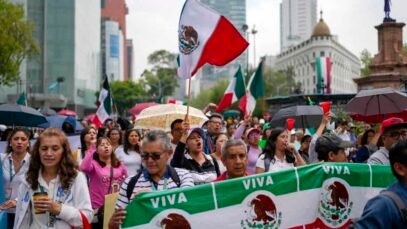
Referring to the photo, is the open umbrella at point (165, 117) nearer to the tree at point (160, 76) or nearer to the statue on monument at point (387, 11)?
the statue on monument at point (387, 11)

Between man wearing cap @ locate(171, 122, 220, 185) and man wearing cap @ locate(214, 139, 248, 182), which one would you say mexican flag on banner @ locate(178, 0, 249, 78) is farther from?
man wearing cap @ locate(214, 139, 248, 182)

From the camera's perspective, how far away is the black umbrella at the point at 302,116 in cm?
1091

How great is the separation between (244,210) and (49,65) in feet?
203

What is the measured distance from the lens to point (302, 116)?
436 inches

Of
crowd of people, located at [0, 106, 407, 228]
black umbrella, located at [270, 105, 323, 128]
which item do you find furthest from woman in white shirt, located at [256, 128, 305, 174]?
black umbrella, located at [270, 105, 323, 128]

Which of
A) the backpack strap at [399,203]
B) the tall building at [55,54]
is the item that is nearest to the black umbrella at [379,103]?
the backpack strap at [399,203]

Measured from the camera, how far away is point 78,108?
6844 cm

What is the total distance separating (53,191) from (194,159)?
2263 mm

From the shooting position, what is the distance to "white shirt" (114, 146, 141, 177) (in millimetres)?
7125

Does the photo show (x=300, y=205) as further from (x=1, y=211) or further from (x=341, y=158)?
(x=1, y=211)

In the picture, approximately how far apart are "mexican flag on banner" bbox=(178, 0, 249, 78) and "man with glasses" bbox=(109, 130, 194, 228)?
2838 millimetres

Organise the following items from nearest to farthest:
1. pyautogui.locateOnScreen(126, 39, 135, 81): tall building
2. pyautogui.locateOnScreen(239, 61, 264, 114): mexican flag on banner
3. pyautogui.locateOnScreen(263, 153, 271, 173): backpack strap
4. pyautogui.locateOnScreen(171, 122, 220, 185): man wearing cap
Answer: pyautogui.locateOnScreen(171, 122, 220, 185): man wearing cap
pyautogui.locateOnScreen(263, 153, 271, 173): backpack strap
pyautogui.locateOnScreen(239, 61, 264, 114): mexican flag on banner
pyautogui.locateOnScreen(126, 39, 135, 81): tall building

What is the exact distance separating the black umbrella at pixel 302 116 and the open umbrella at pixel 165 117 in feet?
9.04

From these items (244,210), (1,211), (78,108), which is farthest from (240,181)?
(78,108)
